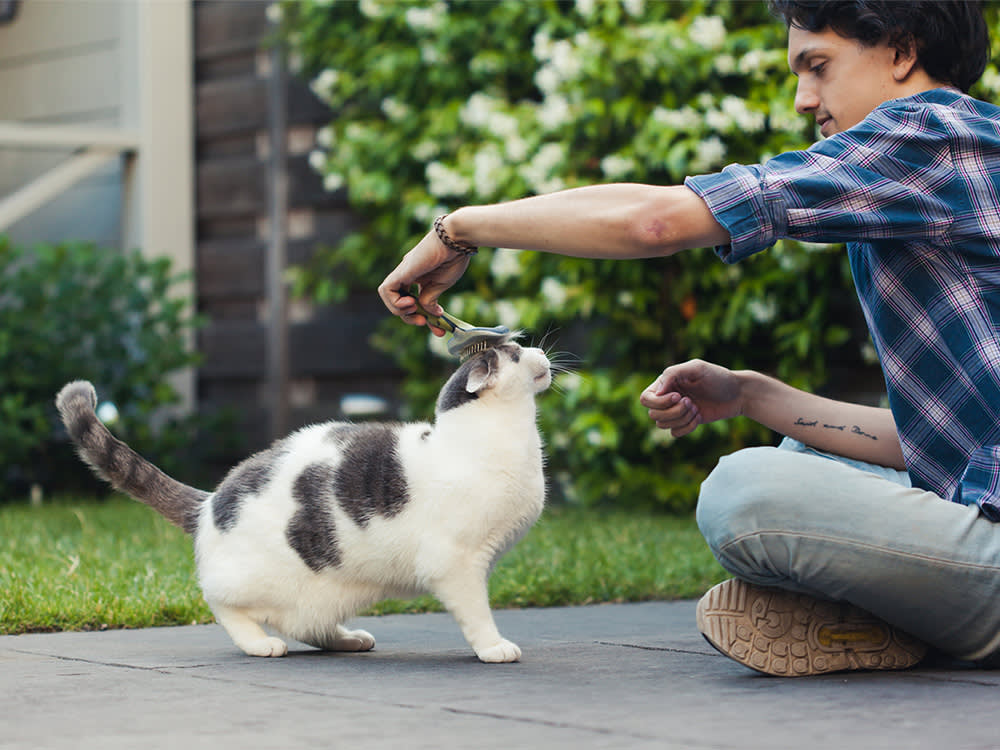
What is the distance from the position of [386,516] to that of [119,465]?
0.60 m

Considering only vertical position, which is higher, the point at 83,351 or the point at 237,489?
the point at 83,351

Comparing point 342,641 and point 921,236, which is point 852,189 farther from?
point 342,641

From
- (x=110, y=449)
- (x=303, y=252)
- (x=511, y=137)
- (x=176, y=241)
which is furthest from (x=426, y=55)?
(x=110, y=449)

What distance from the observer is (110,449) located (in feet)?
7.89

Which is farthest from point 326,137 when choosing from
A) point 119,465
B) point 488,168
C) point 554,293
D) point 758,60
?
point 119,465

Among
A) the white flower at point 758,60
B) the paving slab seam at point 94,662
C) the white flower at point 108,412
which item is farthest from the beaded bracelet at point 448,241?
the white flower at point 108,412

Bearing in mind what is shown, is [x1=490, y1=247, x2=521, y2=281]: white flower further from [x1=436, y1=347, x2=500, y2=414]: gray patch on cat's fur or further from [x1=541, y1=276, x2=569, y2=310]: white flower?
[x1=436, y1=347, x2=500, y2=414]: gray patch on cat's fur

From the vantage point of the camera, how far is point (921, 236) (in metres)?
1.90

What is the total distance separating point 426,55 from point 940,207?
408 cm

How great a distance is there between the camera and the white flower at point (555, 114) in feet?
16.3

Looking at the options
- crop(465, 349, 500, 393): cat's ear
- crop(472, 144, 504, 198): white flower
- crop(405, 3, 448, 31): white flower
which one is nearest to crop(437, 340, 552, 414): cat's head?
crop(465, 349, 500, 393): cat's ear

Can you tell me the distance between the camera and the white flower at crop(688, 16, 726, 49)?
4668 mm

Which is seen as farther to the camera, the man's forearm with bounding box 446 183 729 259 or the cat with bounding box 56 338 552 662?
the cat with bounding box 56 338 552 662

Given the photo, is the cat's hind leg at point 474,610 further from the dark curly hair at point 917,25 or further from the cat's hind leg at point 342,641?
the dark curly hair at point 917,25
